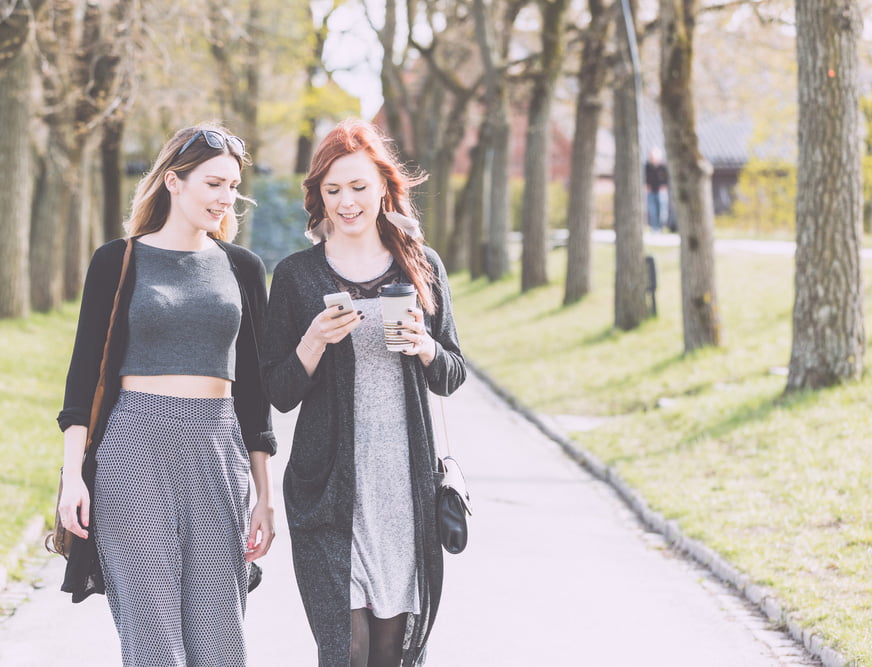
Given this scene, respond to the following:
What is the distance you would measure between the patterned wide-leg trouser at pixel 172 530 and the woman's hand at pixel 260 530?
0.14 metres

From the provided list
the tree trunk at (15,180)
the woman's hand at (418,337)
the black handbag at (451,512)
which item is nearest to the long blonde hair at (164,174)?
the woman's hand at (418,337)

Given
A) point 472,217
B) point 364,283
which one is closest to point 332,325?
point 364,283

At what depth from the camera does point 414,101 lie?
35969 millimetres

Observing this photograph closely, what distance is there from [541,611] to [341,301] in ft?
10.2

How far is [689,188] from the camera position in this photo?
14328mm

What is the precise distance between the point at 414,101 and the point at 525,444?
25793 mm

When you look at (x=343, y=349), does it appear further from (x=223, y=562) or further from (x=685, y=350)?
(x=685, y=350)

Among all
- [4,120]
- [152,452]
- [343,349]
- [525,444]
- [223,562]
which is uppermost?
[4,120]

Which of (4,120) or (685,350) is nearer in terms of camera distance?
(685,350)

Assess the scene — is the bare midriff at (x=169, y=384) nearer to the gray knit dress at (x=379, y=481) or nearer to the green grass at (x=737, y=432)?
the gray knit dress at (x=379, y=481)

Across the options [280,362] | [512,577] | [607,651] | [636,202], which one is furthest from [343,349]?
[636,202]

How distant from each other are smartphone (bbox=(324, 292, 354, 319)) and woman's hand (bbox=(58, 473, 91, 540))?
865 mm

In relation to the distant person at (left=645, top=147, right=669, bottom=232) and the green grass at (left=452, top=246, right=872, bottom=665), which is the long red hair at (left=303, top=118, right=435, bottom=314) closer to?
the green grass at (left=452, top=246, right=872, bottom=665)

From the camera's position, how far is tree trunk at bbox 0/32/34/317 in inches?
691
